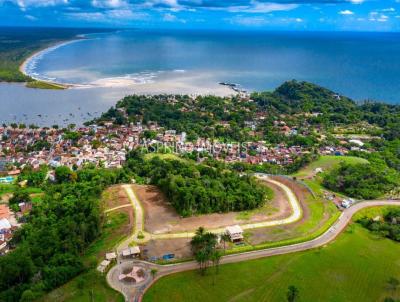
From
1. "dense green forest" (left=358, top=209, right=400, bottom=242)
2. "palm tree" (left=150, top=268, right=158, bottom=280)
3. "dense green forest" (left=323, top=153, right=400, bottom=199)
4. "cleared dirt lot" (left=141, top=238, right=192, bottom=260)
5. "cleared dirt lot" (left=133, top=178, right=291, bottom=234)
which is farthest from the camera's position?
"dense green forest" (left=323, top=153, right=400, bottom=199)

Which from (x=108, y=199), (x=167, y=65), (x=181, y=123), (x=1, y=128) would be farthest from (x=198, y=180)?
(x=167, y=65)

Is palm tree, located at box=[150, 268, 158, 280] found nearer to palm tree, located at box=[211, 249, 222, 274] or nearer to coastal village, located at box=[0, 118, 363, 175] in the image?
palm tree, located at box=[211, 249, 222, 274]

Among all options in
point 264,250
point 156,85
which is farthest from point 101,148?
point 156,85

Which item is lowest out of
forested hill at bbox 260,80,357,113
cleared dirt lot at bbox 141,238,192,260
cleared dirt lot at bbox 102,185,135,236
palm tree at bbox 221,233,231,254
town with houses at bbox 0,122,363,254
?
town with houses at bbox 0,122,363,254

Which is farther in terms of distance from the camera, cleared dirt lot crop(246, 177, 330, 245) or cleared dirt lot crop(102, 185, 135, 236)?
cleared dirt lot crop(102, 185, 135, 236)

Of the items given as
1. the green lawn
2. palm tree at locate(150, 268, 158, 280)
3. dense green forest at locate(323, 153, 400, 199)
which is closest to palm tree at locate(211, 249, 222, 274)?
palm tree at locate(150, 268, 158, 280)

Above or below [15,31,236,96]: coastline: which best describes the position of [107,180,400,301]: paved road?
below

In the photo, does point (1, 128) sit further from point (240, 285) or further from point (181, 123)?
point (240, 285)
